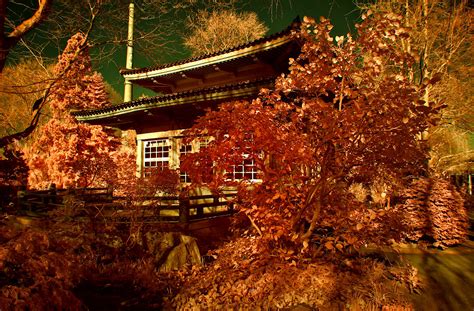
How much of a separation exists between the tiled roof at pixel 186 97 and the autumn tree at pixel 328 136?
2843 mm

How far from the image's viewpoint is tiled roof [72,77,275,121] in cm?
836

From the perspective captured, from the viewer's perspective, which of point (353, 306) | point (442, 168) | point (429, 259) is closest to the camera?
point (353, 306)

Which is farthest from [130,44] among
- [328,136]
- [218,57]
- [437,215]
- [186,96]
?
[437,215]

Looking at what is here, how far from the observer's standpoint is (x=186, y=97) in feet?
32.1

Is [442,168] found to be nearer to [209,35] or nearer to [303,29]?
[303,29]

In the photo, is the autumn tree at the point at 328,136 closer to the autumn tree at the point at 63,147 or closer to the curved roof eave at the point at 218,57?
the curved roof eave at the point at 218,57

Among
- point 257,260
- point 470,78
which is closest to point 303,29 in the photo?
point 257,260

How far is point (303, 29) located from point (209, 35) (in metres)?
20.6

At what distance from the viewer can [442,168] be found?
13.7 metres

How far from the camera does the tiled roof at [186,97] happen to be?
8359mm

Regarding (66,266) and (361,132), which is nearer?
(66,266)

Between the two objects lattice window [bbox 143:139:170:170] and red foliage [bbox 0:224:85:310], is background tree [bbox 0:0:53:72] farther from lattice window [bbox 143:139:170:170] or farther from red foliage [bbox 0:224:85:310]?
lattice window [bbox 143:139:170:170]

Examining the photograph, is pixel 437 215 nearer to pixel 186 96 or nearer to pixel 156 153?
pixel 186 96

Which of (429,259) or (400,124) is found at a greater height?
(400,124)
